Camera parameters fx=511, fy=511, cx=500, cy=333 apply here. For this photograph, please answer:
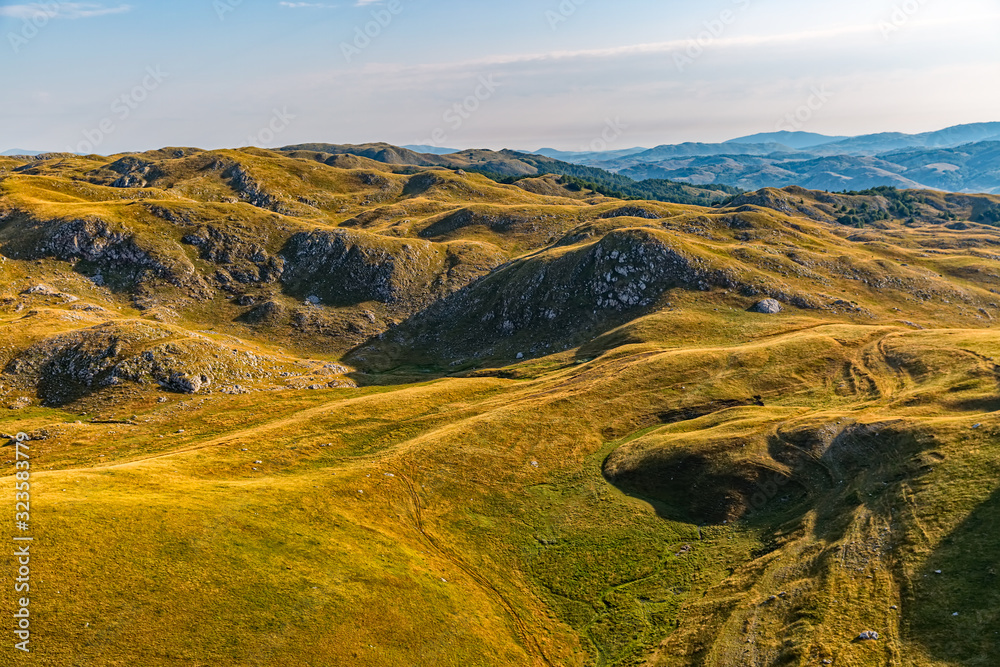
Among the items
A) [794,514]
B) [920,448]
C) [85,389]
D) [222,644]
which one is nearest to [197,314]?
[85,389]

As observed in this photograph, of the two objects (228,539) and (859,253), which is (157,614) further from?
(859,253)

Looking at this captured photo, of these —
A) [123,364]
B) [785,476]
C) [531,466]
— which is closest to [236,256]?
[123,364]

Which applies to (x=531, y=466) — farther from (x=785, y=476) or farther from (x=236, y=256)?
(x=236, y=256)

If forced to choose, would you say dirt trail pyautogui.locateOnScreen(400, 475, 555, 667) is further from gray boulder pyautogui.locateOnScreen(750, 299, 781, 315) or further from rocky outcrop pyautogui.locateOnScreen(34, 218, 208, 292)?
rocky outcrop pyautogui.locateOnScreen(34, 218, 208, 292)

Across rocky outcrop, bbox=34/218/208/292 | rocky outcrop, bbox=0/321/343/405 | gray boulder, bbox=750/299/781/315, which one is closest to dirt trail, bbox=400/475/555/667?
rocky outcrop, bbox=0/321/343/405

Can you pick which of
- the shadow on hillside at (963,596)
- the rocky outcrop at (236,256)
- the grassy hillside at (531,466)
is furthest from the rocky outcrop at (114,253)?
the shadow on hillside at (963,596)

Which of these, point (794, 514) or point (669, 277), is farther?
point (669, 277)
